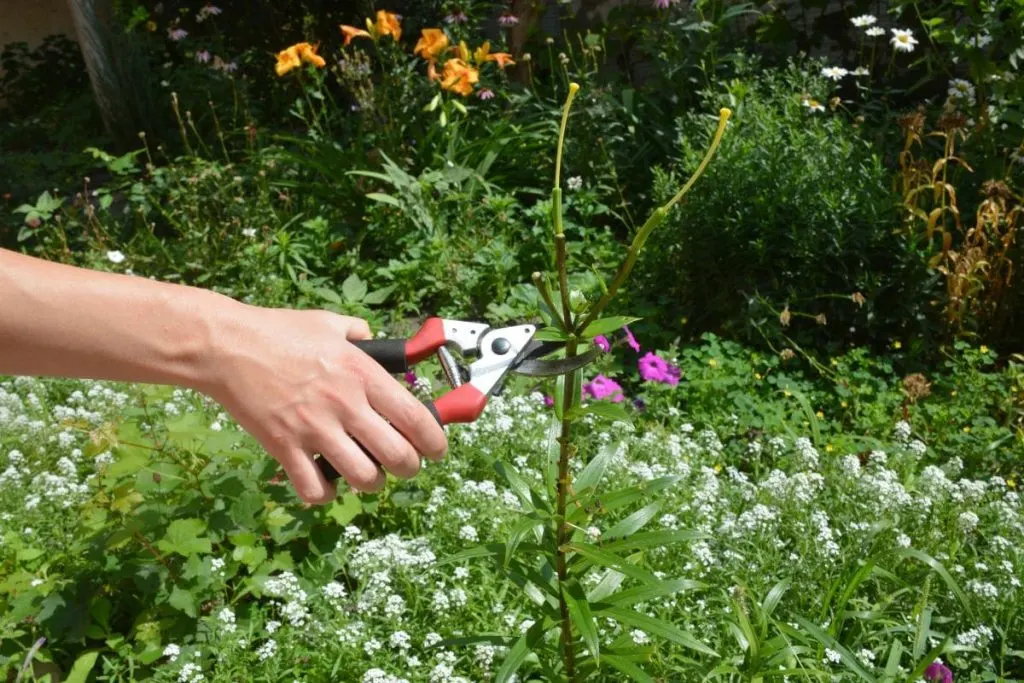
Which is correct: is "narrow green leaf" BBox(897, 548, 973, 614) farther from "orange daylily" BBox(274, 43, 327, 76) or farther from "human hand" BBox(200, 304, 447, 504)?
"orange daylily" BBox(274, 43, 327, 76)

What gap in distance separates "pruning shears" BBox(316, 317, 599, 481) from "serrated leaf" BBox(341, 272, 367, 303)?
7.98ft

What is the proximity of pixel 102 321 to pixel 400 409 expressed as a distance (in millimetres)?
431

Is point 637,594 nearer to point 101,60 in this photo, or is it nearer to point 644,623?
point 644,623

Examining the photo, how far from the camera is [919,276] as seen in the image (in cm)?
381

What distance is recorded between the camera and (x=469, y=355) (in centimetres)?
187

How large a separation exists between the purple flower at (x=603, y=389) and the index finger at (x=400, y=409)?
2.08m

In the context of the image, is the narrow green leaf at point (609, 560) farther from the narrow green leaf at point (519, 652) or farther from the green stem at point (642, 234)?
the green stem at point (642, 234)

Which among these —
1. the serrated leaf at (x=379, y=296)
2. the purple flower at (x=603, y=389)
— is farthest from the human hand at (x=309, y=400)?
the serrated leaf at (x=379, y=296)

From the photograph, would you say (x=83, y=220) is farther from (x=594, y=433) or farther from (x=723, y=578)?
(x=723, y=578)

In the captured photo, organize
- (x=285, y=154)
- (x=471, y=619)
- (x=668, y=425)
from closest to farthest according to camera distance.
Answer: (x=471, y=619), (x=668, y=425), (x=285, y=154)

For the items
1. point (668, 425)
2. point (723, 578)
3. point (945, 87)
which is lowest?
point (668, 425)

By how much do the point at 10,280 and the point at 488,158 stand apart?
3585mm

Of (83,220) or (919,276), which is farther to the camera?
(83,220)

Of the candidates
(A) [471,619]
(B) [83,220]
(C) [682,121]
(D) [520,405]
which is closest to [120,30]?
(B) [83,220]
